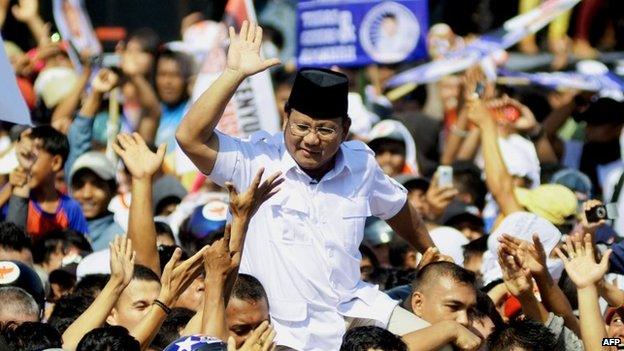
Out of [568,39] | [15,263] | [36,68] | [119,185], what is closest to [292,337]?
[15,263]

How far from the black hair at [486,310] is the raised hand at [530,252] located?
323 millimetres

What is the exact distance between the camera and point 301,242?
26.2 ft

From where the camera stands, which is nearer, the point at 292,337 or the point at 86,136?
the point at 292,337

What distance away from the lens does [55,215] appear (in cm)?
1131

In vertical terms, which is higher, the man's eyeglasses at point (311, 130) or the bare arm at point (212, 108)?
the bare arm at point (212, 108)

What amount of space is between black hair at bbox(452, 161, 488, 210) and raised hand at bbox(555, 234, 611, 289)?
456 centimetres

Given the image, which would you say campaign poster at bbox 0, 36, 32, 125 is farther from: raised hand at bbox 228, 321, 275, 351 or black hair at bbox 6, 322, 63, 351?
raised hand at bbox 228, 321, 275, 351

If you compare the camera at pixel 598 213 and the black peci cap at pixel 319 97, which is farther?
the camera at pixel 598 213

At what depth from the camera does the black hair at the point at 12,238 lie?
9.91 meters

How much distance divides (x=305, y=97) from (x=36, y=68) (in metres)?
7.73

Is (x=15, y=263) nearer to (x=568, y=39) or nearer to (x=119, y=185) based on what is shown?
(x=119, y=185)

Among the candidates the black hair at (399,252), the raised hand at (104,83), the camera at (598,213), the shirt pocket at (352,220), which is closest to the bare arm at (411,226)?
the shirt pocket at (352,220)

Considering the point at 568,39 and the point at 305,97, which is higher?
the point at 305,97

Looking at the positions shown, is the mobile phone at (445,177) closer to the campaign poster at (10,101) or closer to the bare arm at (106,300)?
the campaign poster at (10,101)
